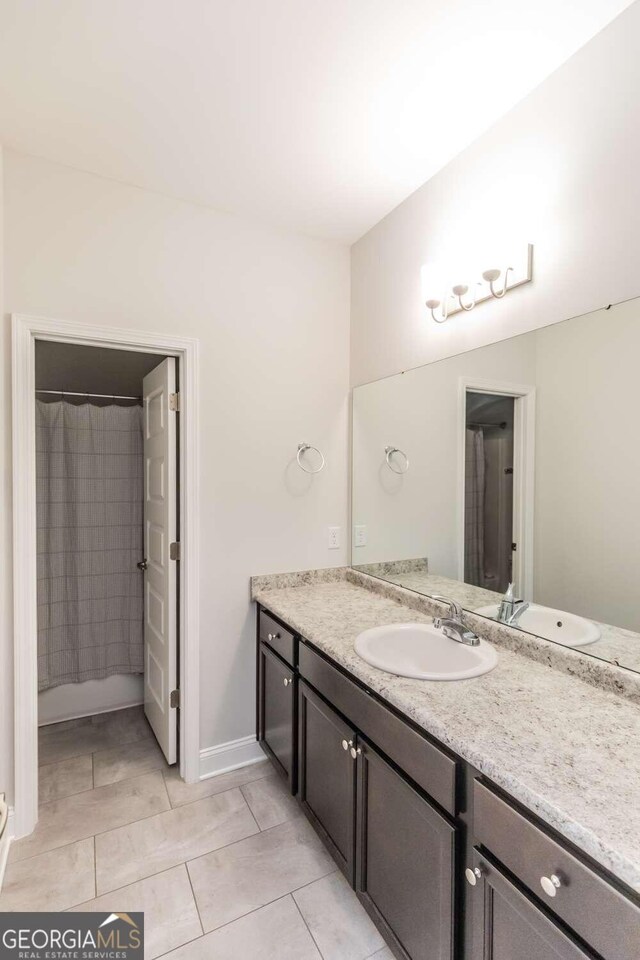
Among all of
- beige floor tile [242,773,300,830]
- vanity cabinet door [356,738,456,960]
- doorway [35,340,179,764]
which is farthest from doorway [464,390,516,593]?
doorway [35,340,179,764]

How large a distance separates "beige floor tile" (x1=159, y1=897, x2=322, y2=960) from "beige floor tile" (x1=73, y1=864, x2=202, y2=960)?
48mm

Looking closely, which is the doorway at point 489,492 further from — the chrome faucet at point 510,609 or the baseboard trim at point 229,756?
the baseboard trim at point 229,756

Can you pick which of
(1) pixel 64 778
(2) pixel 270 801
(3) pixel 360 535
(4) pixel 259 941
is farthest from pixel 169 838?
(3) pixel 360 535

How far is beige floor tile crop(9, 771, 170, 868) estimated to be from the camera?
5.87 feet

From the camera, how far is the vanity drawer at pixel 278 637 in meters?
1.86

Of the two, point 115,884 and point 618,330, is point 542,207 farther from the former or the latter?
point 115,884

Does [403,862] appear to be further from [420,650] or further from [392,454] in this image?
[392,454]

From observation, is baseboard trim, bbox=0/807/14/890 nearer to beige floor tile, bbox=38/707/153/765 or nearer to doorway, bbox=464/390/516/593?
beige floor tile, bbox=38/707/153/765

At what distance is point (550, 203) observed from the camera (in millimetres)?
1440

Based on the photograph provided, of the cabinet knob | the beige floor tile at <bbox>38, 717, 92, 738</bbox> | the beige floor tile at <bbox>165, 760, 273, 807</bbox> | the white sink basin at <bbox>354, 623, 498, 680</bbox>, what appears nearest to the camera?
the cabinet knob

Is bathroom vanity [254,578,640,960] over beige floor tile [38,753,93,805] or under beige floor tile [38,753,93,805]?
over

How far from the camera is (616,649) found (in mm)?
1288

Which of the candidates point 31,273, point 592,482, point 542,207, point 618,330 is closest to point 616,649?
point 592,482

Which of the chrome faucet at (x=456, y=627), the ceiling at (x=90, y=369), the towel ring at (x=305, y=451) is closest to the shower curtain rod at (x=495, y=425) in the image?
the chrome faucet at (x=456, y=627)
